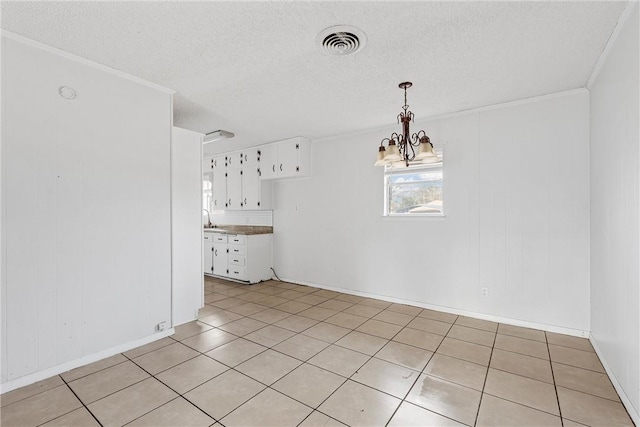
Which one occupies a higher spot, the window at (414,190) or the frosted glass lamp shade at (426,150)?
the frosted glass lamp shade at (426,150)

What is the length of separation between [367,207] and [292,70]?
7.88 ft

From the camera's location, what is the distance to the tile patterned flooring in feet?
6.18

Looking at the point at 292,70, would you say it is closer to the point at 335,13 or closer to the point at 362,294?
the point at 335,13

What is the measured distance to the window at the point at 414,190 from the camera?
3.99m

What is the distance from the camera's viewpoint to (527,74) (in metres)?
2.74

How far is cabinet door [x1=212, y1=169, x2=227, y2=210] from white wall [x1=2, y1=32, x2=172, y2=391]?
3.29 m

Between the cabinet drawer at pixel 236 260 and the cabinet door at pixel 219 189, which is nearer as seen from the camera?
the cabinet drawer at pixel 236 260

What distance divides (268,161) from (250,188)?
26.4 inches

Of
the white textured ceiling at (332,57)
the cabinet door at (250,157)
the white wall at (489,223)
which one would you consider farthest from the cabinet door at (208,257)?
the white textured ceiling at (332,57)

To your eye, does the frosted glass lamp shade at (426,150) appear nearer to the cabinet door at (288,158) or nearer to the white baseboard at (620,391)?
the white baseboard at (620,391)

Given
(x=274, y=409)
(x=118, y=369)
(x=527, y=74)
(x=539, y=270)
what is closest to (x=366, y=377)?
(x=274, y=409)

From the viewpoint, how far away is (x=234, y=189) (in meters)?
6.11

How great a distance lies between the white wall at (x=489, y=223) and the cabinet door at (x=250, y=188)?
59.5 inches

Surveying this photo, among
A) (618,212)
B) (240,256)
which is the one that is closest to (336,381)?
(618,212)
